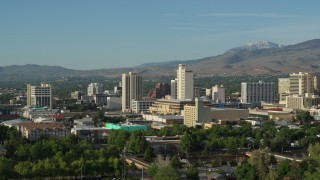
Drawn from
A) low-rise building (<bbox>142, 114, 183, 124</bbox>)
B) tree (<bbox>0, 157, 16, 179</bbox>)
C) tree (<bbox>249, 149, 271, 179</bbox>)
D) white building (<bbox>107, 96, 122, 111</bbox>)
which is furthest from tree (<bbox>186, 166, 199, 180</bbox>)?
white building (<bbox>107, 96, 122, 111</bbox>)

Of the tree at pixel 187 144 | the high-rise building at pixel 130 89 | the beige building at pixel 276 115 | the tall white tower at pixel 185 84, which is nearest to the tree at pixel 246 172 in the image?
the tree at pixel 187 144

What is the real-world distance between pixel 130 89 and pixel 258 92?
11.2 metres

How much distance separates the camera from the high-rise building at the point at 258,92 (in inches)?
2042

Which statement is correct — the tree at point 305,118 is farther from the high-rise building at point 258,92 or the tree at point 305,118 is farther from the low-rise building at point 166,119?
the high-rise building at point 258,92

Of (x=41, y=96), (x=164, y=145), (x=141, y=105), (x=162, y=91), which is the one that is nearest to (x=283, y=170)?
(x=164, y=145)

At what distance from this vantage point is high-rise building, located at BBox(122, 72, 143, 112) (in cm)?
4694

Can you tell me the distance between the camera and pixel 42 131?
97.2ft

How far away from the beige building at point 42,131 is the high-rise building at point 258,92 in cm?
2361

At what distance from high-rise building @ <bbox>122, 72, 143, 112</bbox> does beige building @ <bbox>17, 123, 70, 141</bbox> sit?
51.8 ft

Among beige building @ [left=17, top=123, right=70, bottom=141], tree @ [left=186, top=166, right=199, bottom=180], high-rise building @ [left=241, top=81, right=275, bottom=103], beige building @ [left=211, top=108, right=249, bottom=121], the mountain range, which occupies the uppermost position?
the mountain range

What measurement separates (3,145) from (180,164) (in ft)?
23.4

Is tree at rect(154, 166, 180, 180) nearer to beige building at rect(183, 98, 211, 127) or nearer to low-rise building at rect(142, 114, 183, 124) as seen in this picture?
beige building at rect(183, 98, 211, 127)

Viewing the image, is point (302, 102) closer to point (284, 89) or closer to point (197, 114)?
point (284, 89)

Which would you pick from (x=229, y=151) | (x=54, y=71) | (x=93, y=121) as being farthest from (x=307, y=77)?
(x=54, y=71)
